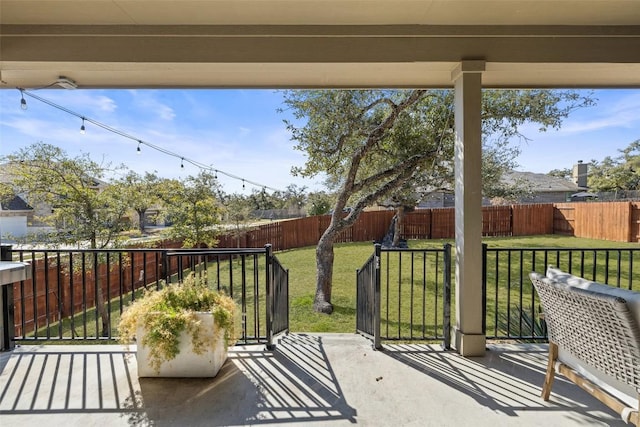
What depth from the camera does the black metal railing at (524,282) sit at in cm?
283

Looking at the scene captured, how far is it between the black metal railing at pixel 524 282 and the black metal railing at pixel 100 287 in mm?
2071

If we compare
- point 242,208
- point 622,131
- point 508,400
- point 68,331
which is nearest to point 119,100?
point 242,208

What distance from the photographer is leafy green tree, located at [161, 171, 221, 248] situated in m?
6.65

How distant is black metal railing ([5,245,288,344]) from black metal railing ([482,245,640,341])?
2071mm

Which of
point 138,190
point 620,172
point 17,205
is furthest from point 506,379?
point 620,172

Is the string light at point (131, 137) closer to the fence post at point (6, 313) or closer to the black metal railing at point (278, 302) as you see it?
the fence post at point (6, 313)

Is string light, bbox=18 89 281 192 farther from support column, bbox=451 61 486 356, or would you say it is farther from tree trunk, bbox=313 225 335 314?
tree trunk, bbox=313 225 335 314

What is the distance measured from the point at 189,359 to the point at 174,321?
1.01ft

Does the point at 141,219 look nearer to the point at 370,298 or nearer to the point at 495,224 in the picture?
the point at 370,298

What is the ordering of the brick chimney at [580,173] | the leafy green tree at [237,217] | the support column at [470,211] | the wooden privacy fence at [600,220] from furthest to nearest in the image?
the brick chimney at [580,173], the wooden privacy fence at [600,220], the leafy green tree at [237,217], the support column at [470,211]

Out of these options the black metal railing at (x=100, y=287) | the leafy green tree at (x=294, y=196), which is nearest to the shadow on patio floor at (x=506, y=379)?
the black metal railing at (x=100, y=287)

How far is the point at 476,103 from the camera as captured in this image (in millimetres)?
2541

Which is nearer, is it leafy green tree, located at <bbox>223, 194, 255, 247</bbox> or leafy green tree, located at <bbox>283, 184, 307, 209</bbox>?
leafy green tree, located at <bbox>223, 194, 255, 247</bbox>

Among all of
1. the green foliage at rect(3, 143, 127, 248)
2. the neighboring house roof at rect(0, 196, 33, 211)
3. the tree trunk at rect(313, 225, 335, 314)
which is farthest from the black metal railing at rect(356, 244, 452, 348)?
the neighboring house roof at rect(0, 196, 33, 211)
